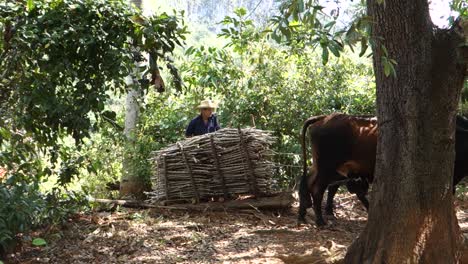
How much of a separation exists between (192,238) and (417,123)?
2.71 meters

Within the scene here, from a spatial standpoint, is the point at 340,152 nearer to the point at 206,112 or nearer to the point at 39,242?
the point at 206,112

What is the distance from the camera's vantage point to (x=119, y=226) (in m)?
6.36

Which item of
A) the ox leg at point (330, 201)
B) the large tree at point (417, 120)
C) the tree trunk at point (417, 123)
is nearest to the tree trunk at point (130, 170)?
the ox leg at point (330, 201)

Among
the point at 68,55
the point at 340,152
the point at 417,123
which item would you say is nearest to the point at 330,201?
the point at 340,152

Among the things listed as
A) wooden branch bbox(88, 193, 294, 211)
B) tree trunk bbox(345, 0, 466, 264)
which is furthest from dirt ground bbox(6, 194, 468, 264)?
tree trunk bbox(345, 0, 466, 264)

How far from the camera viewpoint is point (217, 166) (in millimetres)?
6957

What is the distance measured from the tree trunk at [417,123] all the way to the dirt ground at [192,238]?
0.91m

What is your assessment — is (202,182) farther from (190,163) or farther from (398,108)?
(398,108)

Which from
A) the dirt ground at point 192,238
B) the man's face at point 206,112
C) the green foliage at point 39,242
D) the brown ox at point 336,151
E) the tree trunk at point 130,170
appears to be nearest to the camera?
the dirt ground at point 192,238

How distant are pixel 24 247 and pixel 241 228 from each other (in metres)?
2.29

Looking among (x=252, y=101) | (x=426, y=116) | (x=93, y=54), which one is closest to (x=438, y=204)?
(x=426, y=116)

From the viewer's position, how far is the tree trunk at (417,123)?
13.8 ft

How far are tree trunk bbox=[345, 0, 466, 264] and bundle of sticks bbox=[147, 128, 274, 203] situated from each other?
9.18ft

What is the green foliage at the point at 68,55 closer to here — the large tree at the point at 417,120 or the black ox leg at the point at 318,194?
the large tree at the point at 417,120
